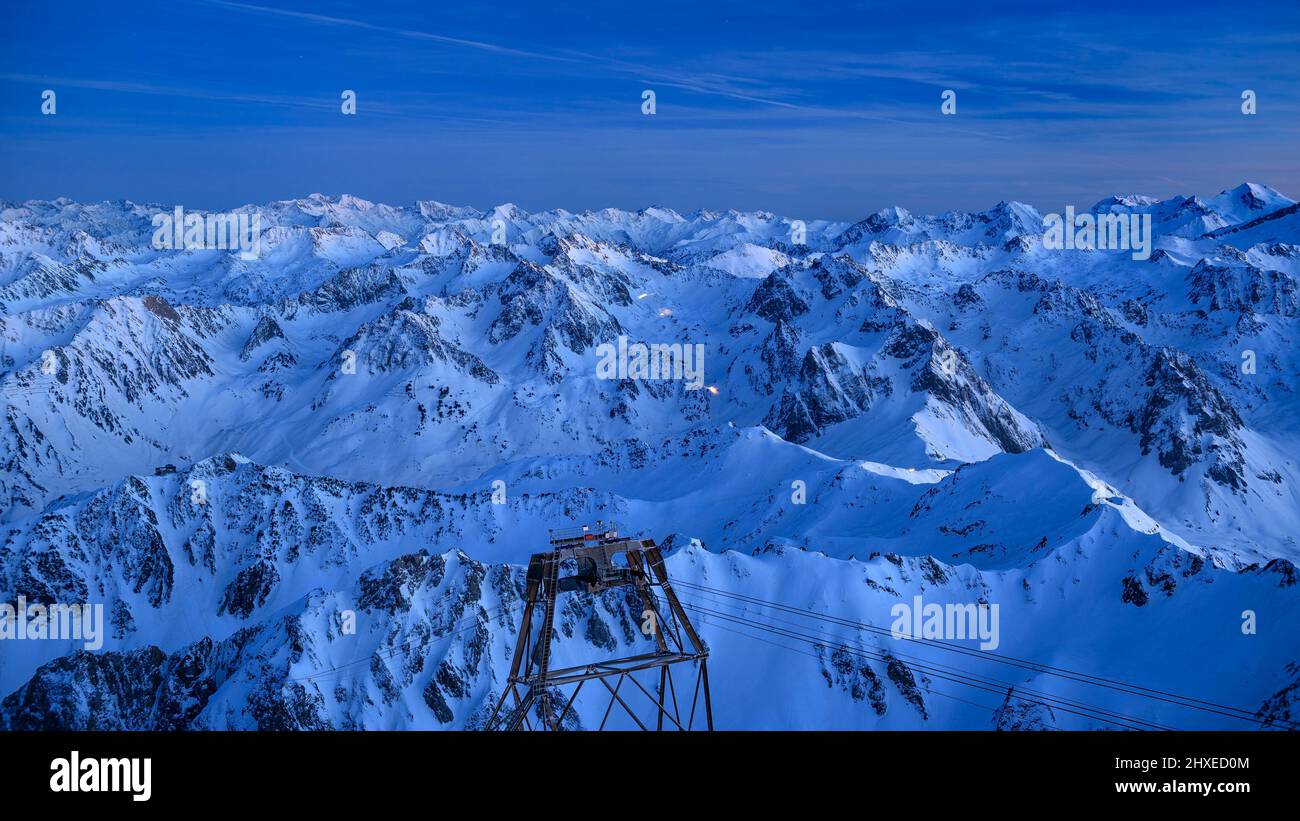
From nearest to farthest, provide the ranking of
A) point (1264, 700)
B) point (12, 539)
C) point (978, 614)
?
1. point (1264, 700)
2. point (978, 614)
3. point (12, 539)
